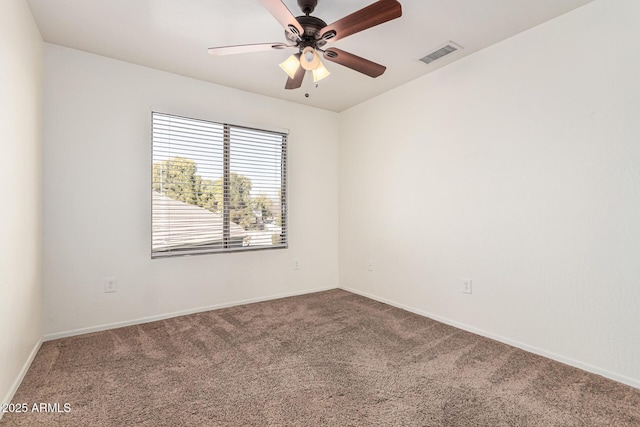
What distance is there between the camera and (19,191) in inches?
78.9

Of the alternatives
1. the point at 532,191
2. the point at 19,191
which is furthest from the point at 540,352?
the point at 19,191

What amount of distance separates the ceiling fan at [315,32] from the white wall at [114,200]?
54.6 inches

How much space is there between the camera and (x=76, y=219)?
2764 mm

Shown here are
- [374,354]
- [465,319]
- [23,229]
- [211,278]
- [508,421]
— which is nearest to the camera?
[508,421]

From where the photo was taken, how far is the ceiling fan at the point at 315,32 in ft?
5.63

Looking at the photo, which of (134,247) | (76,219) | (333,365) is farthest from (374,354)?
(76,219)

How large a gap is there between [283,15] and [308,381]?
220 centimetres

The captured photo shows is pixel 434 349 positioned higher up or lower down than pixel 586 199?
lower down

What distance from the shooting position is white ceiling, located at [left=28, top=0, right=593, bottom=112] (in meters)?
2.18

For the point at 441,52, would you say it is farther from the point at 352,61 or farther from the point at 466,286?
the point at 466,286

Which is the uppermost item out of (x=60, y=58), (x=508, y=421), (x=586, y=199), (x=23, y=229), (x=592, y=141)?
(x=60, y=58)

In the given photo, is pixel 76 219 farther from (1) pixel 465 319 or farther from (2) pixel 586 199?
(2) pixel 586 199

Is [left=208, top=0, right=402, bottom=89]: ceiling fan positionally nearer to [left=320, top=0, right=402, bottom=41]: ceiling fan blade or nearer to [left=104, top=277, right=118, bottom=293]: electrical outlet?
[left=320, top=0, right=402, bottom=41]: ceiling fan blade

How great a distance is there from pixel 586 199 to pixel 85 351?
12.6ft
